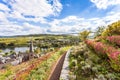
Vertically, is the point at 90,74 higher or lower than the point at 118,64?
lower

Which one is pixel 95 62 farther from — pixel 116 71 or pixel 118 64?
pixel 118 64

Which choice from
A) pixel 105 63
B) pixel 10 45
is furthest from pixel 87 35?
pixel 10 45

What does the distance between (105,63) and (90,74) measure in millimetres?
1464

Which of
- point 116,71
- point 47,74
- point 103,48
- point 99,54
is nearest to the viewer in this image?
point 116,71

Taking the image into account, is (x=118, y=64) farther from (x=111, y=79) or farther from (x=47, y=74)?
(x=47, y=74)

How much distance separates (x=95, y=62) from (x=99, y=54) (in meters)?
0.98

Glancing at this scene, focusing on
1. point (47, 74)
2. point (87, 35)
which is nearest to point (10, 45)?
point (87, 35)

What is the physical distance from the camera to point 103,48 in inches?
386

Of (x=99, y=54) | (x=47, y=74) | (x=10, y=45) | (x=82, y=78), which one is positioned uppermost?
(x=99, y=54)

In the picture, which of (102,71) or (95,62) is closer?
(102,71)

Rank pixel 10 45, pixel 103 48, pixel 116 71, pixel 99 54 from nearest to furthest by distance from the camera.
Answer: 1. pixel 116 71
2. pixel 103 48
3. pixel 99 54
4. pixel 10 45

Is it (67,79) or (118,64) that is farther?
(67,79)

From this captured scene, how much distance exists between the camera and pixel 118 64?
23.3ft

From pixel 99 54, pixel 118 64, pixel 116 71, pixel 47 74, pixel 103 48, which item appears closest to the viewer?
pixel 118 64
